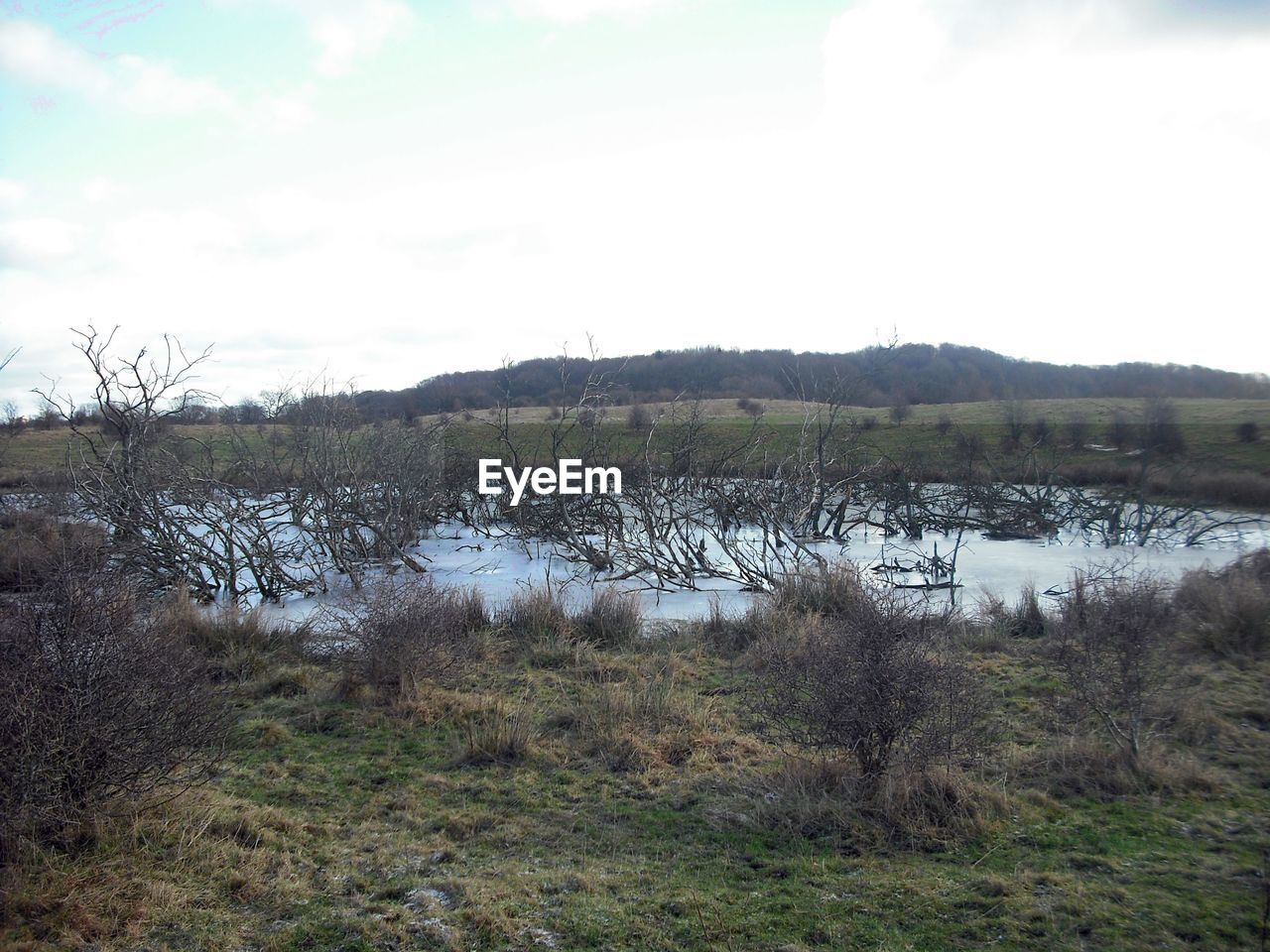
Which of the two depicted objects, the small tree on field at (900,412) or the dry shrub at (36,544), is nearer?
the dry shrub at (36,544)

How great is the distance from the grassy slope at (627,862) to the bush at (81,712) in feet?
0.83

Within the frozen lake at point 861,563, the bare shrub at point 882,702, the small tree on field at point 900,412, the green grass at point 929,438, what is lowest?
the frozen lake at point 861,563

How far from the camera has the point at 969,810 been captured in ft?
14.8

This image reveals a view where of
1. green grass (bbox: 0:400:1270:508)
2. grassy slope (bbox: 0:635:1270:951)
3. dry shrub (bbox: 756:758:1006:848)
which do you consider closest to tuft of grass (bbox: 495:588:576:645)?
grassy slope (bbox: 0:635:1270:951)

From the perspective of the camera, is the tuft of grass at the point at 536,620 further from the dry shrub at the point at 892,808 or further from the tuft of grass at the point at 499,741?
the dry shrub at the point at 892,808

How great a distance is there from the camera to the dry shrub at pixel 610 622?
9.50m

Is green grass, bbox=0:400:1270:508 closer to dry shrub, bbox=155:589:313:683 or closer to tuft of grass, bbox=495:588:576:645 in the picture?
dry shrub, bbox=155:589:313:683

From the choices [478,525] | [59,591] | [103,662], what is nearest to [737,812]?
[103,662]

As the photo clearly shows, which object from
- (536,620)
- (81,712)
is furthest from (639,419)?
(81,712)

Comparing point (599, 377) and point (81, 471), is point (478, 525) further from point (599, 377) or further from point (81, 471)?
point (81, 471)

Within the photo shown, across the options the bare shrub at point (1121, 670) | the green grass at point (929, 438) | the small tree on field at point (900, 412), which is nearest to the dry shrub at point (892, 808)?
the bare shrub at point (1121, 670)

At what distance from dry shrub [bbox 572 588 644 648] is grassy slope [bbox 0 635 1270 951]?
3.30 meters

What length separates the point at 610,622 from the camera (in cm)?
972

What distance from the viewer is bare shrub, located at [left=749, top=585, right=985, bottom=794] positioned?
4738 mm
